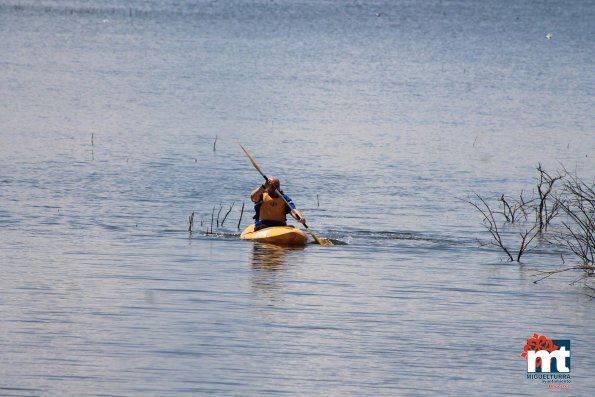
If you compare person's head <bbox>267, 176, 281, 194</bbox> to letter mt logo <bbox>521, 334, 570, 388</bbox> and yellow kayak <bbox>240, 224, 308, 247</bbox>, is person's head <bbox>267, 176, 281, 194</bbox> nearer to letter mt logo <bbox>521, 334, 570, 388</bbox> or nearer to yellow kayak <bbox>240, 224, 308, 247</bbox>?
yellow kayak <bbox>240, 224, 308, 247</bbox>

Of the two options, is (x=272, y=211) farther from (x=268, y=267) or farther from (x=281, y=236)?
(x=268, y=267)

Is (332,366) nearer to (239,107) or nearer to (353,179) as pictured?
(353,179)

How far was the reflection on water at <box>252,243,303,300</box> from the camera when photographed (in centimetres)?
1984

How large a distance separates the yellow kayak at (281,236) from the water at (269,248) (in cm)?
29

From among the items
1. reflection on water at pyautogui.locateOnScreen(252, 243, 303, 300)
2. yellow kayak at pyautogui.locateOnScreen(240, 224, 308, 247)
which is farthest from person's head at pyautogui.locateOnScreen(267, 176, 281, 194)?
reflection on water at pyautogui.locateOnScreen(252, 243, 303, 300)

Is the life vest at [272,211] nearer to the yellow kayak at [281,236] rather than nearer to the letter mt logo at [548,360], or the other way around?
the yellow kayak at [281,236]

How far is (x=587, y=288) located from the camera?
68.0 ft

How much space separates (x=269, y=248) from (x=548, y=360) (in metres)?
7.83

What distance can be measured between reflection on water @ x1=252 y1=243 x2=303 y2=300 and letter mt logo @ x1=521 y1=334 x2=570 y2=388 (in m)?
4.11

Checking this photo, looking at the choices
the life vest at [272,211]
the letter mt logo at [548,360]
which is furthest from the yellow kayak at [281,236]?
the letter mt logo at [548,360]

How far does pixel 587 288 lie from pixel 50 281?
855cm

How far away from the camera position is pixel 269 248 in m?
23.2

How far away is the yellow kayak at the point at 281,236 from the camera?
23.2m

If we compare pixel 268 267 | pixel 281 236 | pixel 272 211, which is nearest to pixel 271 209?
pixel 272 211
